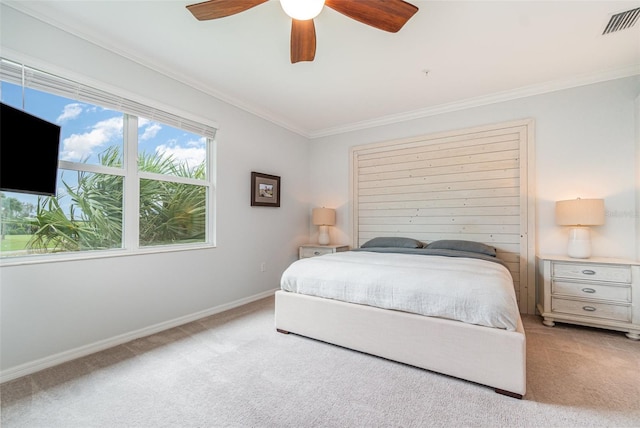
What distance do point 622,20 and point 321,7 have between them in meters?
2.27

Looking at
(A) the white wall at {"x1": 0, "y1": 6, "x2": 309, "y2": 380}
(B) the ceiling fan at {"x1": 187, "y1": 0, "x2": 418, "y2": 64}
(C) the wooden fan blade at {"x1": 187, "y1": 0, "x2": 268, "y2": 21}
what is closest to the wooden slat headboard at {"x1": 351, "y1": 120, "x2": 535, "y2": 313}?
(A) the white wall at {"x1": 0, "y1": 6, "x2": 309, "y2": 380}

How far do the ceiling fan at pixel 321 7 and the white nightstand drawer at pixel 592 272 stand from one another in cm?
264

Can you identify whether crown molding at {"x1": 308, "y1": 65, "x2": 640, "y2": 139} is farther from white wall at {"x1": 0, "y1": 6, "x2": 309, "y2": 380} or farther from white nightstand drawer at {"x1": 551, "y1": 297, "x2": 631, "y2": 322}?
white nightstand drawer at {"x1": 551, "y1": 297, "x2": 631, "y2": 322}

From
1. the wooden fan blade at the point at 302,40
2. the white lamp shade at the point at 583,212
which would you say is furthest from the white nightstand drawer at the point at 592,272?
the wooden fan blade at the point at 302,40

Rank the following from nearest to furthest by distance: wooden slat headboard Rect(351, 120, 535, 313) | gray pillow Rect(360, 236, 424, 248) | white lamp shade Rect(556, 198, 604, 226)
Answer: white lamp shade Rect(556, 198, 604, 226) → wooden slat headboard Rect(351, 120, 535, 313) → gray pillow Rect(360, 236, 424, 248)

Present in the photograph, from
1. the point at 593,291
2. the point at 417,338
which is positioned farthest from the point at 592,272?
the point at 417,338

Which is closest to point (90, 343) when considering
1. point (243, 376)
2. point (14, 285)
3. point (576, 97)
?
point (14, 285)

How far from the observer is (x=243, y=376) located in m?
1.87

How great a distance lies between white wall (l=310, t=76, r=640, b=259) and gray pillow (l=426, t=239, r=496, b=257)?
0.58 meters

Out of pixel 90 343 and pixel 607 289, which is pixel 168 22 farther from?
pixel 607 289

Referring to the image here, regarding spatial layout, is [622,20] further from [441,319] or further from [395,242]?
[395,242]

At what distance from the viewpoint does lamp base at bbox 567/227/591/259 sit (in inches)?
106

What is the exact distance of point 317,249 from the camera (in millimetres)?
4094

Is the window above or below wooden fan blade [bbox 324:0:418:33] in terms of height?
below
